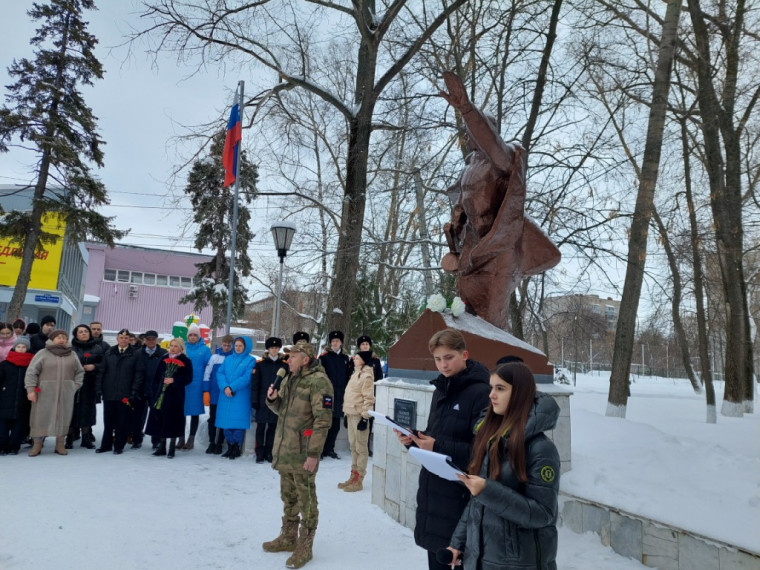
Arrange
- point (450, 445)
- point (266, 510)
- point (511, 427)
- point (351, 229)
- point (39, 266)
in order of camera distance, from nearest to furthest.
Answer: point (511, 427)
point (450, 445)
point (266, 510)
point (351, 229)
point (39, 266)

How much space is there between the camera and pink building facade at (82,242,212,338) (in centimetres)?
3378

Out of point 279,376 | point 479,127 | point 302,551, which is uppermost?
point 479,127

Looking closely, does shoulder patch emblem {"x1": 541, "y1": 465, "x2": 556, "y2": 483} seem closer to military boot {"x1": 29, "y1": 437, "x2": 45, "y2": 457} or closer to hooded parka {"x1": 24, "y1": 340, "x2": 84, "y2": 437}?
hooded parka {"x1": 24, "y1": 340, "x2": 84, "y2": 437}

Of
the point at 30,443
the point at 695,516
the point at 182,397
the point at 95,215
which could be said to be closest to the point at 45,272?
the point at 95,215

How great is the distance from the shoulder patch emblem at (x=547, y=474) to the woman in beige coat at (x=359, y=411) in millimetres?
4177

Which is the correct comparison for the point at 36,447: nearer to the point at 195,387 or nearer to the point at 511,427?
the point at 195,387

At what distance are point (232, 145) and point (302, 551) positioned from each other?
10025 millimetres

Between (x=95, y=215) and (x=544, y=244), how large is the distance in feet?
50.5

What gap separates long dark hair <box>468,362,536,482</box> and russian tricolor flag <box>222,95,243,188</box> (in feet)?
34.0

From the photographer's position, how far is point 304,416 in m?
4.13

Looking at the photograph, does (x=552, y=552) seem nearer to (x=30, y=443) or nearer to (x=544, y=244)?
(x=544, y=244)

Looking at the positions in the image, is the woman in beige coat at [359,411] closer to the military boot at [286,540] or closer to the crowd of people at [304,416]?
the crowd of people at [304,416]

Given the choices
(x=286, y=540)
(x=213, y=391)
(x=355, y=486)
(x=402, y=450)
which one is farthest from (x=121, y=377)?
(x=402, y=450)

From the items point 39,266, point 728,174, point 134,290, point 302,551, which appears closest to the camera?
point 302,551
